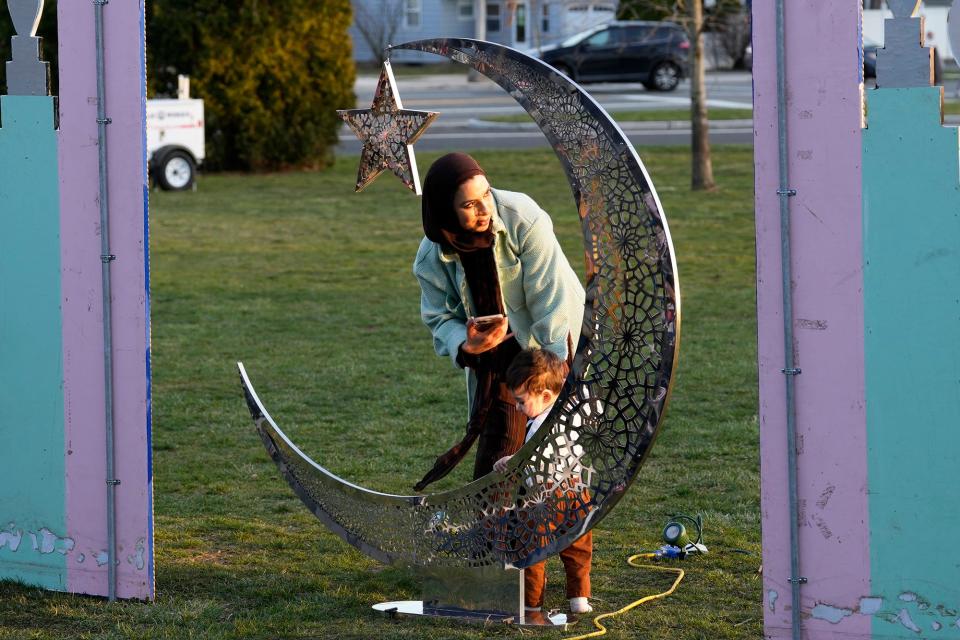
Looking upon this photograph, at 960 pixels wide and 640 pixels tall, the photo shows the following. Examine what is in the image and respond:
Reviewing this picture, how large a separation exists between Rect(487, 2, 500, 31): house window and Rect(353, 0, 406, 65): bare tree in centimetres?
288

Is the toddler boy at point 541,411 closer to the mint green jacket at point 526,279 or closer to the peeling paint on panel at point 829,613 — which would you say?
the mint green jacket at point 526,279

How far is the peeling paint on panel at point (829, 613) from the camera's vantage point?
406 centimetres

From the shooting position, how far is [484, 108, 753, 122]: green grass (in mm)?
24359

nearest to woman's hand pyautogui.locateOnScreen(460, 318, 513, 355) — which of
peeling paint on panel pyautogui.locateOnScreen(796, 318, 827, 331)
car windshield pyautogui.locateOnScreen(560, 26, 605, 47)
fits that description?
peeling paint on panel pyautogui.locateOnScreen(796, 318, 827, 331)

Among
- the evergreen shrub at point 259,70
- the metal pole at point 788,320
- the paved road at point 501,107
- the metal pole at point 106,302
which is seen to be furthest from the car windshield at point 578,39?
the metal pole at point 788,320

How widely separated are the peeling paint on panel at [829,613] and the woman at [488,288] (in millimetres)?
1149

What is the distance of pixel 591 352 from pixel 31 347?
2.08 m

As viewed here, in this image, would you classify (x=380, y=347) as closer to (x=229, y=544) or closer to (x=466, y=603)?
(x=229, y=544)

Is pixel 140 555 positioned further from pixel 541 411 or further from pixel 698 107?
pixel 698 107

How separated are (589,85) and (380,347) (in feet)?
74.5

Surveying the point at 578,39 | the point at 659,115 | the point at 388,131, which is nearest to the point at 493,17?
the point at 578,39

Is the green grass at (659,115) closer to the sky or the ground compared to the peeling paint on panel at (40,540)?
closer to the sky

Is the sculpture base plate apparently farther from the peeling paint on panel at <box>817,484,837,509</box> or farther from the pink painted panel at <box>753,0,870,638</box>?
the peeling paint on panel at <box>817,484,837,509</box>

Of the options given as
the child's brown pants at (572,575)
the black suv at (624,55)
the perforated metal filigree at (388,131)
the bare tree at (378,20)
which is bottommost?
the child's brown pants at (572,575)
